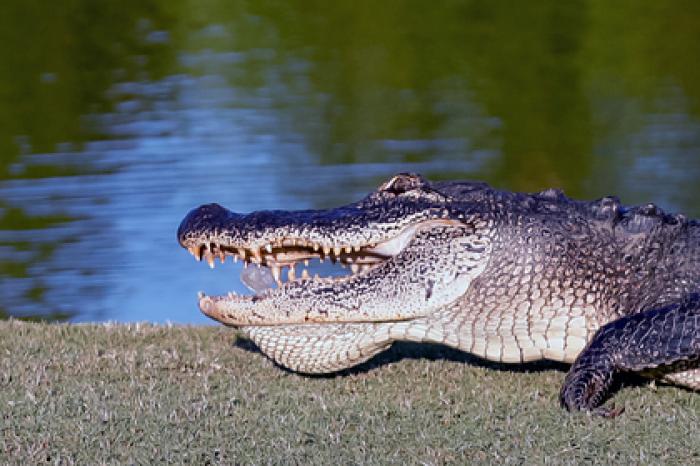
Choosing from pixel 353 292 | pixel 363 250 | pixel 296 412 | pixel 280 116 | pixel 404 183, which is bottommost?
pixel 296 412

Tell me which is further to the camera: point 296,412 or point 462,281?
point 462,281

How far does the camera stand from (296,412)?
195 inches

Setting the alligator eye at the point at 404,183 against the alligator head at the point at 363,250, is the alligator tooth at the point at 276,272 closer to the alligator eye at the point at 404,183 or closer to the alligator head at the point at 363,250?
the alligator head at the point at 363,250

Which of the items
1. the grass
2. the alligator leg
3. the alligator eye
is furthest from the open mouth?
the alligator leg

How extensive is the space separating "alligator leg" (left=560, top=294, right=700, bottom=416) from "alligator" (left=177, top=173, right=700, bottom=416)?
0.33 feet

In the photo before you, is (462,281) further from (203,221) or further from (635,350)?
(203,221)

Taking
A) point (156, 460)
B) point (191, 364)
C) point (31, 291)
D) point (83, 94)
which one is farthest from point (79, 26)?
point (156, 460)


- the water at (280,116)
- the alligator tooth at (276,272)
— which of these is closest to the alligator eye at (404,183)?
the alligator tooth at (276,272)

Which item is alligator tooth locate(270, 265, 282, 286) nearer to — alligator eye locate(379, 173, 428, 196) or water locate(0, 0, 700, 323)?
alligator eye locate(379, 173, 428, 196)

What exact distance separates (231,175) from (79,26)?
7434mm

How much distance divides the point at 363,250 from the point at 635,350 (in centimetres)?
120

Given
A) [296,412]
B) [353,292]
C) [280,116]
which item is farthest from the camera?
[280,116]

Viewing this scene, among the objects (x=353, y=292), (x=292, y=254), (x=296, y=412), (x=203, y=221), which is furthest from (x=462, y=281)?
(x=203, y=221)

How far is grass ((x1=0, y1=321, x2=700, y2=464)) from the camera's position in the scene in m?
4.46
